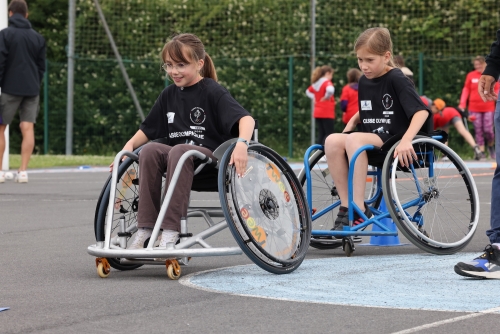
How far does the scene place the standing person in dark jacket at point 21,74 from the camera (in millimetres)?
13617

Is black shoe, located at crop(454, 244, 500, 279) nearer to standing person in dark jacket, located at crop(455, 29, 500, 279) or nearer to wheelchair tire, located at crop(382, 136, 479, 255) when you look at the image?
standing person in dark jacket, located at crop(455, 29, 500, 279)

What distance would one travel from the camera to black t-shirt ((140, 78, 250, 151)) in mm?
6500

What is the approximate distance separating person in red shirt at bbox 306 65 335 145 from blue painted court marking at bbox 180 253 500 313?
43.5ft

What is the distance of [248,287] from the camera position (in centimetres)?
564

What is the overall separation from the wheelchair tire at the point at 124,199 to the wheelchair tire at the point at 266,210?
0.68 metres

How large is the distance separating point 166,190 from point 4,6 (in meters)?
10.9

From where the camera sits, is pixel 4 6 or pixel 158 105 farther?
pixel 4 6

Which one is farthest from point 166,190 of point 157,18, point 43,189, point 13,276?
point 157,18

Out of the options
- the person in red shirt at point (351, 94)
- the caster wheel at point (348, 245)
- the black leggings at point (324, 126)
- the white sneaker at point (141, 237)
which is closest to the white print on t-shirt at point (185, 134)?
the white sneaker at point (141, 237)

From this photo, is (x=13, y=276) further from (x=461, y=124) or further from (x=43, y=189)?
(x=461, y=124)

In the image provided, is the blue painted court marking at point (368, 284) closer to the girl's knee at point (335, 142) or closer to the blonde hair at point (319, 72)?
the girl's knee at point (335, 142)

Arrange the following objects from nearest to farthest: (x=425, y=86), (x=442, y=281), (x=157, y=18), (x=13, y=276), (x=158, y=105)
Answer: (x=442, y=281)
(x=13, y=276)
(x=158, y=105)
(x=425, y=86)
(x=157, y=18)

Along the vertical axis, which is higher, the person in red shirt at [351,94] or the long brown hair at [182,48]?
the long brown hair at [182,48]

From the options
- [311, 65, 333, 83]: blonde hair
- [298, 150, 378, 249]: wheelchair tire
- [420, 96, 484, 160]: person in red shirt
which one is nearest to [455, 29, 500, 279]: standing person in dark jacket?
[298, 150, 378, 249]: wheelchair tire
